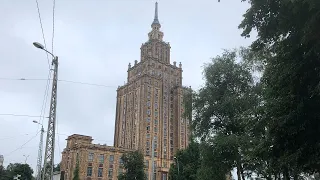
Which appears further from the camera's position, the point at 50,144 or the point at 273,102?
the point at 50,144

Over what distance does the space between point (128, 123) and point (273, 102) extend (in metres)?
85.4

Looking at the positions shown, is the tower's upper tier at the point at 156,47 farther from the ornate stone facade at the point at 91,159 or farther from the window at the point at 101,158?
the window at the point at 101,158

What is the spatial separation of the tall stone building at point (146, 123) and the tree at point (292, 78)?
68975 mm

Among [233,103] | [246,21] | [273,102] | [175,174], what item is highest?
[246,21]

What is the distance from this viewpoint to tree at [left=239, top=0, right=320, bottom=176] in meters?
14.8

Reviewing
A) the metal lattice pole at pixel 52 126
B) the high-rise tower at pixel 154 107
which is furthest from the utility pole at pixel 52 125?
the high-rise tower at pixel 154 107

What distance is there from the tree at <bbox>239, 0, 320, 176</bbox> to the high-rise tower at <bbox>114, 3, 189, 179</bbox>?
73872 millimetres

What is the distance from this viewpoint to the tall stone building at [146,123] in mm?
82500

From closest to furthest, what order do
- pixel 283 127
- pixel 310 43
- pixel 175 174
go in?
pixel 310 43 < pixel 283 127 < pixel 175 174

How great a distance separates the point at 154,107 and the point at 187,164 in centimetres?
4316

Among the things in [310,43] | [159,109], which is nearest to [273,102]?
[310,43]

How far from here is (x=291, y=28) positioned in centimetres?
1530

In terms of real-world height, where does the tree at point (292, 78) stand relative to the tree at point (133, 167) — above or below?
above

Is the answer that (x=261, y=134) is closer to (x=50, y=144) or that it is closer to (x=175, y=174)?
(x=50, y=144)
